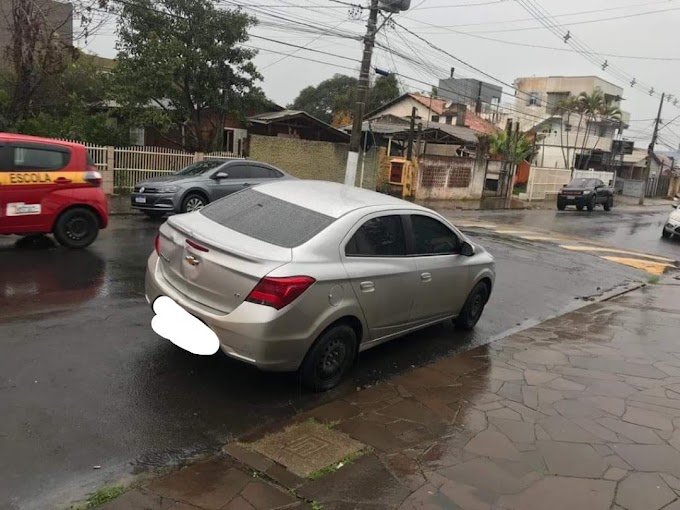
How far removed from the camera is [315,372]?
447 cm

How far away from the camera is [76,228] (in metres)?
8.73

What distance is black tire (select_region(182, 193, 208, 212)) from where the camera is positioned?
12.2 m

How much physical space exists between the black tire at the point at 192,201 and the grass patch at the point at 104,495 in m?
9.47

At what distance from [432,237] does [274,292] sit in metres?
2.18

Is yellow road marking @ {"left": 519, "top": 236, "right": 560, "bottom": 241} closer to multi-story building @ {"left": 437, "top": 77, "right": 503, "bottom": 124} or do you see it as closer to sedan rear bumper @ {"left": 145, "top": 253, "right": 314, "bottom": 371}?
sedan rear bumper @ {"left": 145, "top": 253, "right": 314, "bottom": 371}

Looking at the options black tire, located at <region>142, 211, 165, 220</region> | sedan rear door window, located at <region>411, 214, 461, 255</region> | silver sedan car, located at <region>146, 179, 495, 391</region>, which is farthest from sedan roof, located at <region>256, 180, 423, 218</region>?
black tire, located at <region>142, 211, 165, 220</region>

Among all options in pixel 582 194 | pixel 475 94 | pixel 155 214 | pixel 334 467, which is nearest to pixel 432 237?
pixel 334 467

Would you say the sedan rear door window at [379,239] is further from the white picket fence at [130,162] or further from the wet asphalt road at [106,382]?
the white picket fence at [130,162]

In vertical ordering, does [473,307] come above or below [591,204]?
below

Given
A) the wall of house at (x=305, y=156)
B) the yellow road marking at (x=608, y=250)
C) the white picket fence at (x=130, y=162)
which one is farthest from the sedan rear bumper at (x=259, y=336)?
the wall of house at (x=305, y=156)

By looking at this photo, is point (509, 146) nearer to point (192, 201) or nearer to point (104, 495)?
point (192, 201)

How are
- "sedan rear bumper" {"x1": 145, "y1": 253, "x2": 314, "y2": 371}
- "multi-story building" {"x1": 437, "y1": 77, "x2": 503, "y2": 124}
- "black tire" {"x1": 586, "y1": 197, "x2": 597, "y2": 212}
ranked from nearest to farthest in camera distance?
"sedan rear bumper" {"x1": 145, "y1": 253, "x2": 314, "y2": 371} < "black tire" {"x1": 586, "y1": 197, "x2": 597, "y2": 212} < "multi-story building" {"x1": 437, "y1": 77, "x2": 503, "y2": 124}

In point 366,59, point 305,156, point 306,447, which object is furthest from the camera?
point 305,156

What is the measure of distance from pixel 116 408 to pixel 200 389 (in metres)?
0.64
